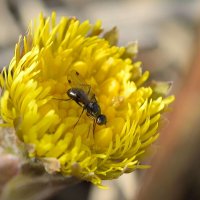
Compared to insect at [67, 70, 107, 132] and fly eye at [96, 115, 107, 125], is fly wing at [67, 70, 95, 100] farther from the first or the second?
fly eye at [96, 115, 107, 125]

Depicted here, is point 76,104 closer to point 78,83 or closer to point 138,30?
point 78,83

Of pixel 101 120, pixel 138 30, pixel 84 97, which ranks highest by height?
pixel 138 30

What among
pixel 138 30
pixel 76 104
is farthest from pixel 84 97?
pixel 138 30

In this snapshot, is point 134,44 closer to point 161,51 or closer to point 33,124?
point 33,124

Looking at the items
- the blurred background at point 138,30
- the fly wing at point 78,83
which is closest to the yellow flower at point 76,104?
the fly wing at point 78,83

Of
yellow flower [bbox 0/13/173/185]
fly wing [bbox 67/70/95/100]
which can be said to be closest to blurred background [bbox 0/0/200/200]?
yellow flower [bbox 0/13/173/185]

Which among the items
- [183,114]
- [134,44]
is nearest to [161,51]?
[134,44]
